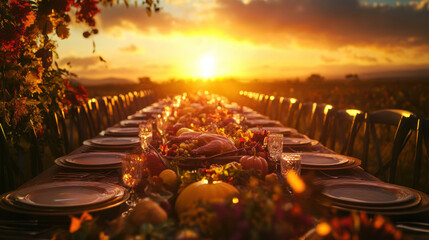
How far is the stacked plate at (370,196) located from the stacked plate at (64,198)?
2.50ft

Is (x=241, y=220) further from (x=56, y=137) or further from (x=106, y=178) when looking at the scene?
(x=56, y=137)

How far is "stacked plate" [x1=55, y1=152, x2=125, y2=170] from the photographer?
214 centimetres

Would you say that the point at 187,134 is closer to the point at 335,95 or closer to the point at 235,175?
the point at 235,175

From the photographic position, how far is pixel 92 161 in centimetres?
234

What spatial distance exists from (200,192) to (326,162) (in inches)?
49.5

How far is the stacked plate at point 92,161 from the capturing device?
214 centimetres

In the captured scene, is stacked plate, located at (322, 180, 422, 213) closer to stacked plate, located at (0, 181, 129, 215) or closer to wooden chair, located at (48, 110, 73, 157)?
stacked plate, located at (0, 181, 129, 215)

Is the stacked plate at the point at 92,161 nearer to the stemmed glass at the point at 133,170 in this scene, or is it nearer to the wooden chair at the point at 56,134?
the stemmed glass at the point at 133,170

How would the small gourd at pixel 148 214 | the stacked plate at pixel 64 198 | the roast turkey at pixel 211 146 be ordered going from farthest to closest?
the roast turkey at pixel 211 146 → the stacked plate at pixel 64 198 → the small gourd at pixel 148 214

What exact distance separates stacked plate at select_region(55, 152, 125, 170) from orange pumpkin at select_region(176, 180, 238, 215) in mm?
926

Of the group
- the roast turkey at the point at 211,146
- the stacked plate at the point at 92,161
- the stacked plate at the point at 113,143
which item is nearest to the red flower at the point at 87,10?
the stacked plate at the point at 113,143

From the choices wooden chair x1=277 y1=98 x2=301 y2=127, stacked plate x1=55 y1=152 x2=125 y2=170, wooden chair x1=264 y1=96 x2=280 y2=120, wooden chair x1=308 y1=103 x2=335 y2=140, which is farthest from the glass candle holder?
wooden chair x1=264 y1=96 x2=280 y2=120

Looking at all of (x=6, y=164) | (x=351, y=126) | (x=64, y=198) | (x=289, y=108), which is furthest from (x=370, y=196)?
(x=289, y=108)

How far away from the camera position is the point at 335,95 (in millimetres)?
11156
